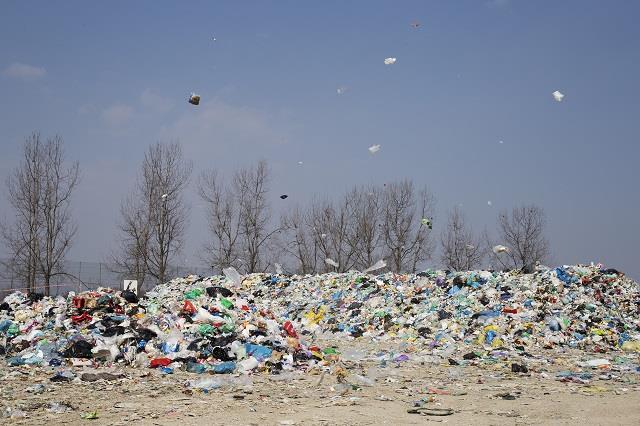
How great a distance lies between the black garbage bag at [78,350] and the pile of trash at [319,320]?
14 millimetres

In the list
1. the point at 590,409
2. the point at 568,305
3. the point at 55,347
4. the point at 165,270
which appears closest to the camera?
the point at 590,409

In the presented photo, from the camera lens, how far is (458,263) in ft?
101

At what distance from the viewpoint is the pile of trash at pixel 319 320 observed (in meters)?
7.34

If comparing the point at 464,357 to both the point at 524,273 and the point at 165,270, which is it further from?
the point at 165,270

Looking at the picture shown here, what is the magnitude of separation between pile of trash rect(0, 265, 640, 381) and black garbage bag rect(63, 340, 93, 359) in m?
0.01

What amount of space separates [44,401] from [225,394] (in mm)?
1653

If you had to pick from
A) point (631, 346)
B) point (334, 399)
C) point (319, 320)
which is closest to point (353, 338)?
point (319, 320)

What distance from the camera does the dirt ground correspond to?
4.49 m

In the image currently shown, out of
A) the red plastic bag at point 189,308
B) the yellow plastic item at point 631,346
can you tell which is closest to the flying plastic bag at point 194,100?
the red plastic bag at point 189,308

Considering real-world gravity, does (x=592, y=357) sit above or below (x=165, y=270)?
below

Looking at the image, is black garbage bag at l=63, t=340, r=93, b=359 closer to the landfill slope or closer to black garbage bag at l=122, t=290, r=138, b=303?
the landfill slope

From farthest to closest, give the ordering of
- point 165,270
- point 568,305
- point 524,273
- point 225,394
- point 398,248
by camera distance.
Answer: point 398,248 → point 165,270 → point 524,273 → point 568,305 → point 225,394

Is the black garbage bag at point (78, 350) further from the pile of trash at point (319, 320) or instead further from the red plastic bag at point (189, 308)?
the red plastic bag at point (189, 308)

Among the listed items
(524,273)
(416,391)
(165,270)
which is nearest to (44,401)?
(416,391)
